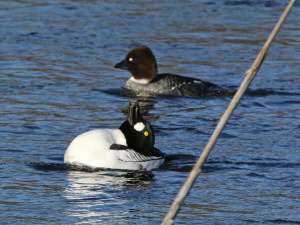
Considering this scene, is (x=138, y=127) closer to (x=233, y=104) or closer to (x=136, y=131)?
(x=136, y=131)

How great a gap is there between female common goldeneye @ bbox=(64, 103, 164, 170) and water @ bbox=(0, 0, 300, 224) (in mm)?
136

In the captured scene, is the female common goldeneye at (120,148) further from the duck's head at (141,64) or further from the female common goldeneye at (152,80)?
the duck's head at (141,64)

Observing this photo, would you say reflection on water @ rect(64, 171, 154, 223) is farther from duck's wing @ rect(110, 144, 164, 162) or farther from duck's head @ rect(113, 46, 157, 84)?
duck's head @ rect(113, 46, 157, 84)

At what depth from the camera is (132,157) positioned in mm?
8633

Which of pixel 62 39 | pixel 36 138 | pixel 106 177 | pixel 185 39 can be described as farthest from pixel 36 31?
pixel 106 177

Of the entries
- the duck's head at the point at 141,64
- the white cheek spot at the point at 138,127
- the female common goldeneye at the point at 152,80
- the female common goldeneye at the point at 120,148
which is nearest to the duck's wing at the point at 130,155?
the female common goldeneye at the point at 120,148

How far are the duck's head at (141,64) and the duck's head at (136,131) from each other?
586 cm

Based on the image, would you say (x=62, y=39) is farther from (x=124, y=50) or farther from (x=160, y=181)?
(x=160, y=181)

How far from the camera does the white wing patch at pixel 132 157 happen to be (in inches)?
335

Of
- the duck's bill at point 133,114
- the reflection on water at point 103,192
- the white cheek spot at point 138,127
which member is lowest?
the reflection on water at point 103,192

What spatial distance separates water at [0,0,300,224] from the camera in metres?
7.14

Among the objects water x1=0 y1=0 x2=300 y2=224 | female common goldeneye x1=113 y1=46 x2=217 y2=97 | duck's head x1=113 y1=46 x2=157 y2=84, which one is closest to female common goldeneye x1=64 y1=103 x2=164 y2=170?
water x1=0 y1=0 x2=300 y2=224

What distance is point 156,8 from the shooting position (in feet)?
70.9

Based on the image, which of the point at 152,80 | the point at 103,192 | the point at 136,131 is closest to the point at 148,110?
the point at 152,80
